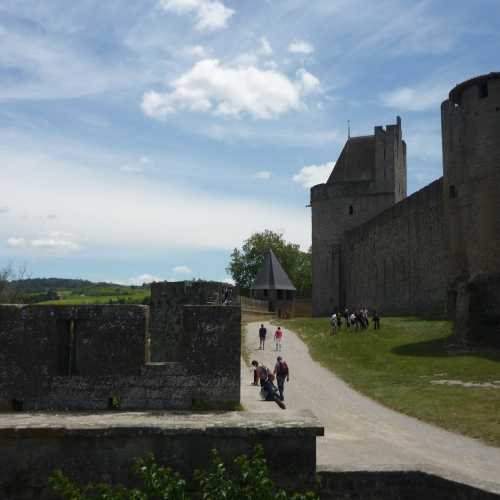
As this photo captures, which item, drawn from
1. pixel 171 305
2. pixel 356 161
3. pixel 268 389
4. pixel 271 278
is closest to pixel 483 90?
pixel 268 389

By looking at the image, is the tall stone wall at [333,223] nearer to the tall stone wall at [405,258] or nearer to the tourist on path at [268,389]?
the tall stone wall at [405,258]

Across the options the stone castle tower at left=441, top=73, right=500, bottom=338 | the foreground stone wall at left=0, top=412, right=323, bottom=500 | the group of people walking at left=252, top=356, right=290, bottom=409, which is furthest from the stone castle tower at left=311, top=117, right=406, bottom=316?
the foreground stone wall at left=0, top=412, right=323, bottom=500

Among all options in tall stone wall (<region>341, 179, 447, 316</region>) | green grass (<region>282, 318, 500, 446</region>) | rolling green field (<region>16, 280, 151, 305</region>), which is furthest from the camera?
rolling green field (<region>16, 280, 151, 305</region>)

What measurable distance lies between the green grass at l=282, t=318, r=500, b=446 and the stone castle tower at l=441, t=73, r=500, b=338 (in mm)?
2511

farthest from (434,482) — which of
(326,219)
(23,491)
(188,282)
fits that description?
(326,219)

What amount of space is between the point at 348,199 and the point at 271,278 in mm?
11680

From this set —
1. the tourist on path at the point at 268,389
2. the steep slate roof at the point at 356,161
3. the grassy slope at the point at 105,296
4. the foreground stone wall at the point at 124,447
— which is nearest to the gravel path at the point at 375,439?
the tourist on path at the point at 268,389

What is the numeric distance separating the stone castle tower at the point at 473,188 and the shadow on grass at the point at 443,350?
56.0 inches

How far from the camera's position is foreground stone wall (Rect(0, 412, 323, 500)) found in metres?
5.77

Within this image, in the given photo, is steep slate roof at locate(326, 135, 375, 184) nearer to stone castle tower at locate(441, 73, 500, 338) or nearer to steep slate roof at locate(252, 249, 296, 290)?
steep slate roof at locate(252, 249, 296, 290)

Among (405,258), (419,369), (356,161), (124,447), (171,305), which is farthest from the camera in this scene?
(356,161)

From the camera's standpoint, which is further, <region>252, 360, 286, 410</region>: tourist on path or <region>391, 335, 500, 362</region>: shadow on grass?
<region>391, 335, 500, 362</region>: shadow on grass

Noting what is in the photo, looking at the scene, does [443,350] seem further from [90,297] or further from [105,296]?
[105,296]

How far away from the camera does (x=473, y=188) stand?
2606 cm
